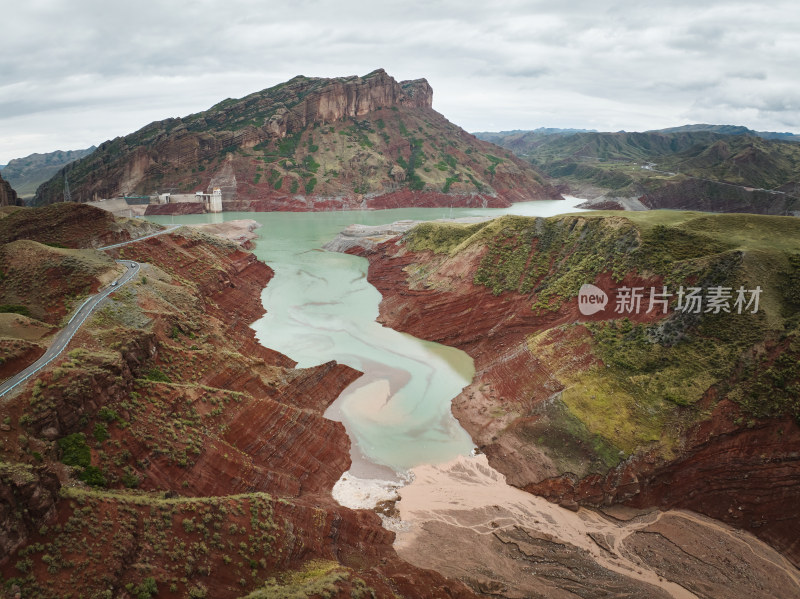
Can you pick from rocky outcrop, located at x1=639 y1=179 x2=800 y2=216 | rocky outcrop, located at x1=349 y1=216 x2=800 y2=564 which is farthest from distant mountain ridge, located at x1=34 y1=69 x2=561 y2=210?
rocky outcrop, located at x1=349 y1=216 x2=800 y2=564

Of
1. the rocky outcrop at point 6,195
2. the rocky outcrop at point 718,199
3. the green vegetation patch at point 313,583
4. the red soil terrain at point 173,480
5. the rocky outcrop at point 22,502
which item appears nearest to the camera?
the rocky outcrop at point 22,502

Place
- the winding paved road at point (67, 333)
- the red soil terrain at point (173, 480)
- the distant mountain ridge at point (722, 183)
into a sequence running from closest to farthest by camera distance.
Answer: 1. the red soil terrain at point (173, 480)
2. the winding paved road at point (67, 333)
3. the distant mountain ridge at point (722, 183)

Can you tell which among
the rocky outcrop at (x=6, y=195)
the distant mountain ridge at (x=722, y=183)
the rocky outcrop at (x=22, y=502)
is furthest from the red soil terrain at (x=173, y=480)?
the distant mountain ridge at (x=722, y=183)

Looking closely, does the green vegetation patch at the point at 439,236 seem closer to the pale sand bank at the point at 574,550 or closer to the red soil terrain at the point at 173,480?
the red soil terrain at the point at 173,480

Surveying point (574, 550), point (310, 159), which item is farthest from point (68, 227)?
point (310, 159)

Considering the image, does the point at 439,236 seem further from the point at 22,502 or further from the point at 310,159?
the point at 310,159

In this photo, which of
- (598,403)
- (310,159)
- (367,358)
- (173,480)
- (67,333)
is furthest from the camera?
(310,159)
